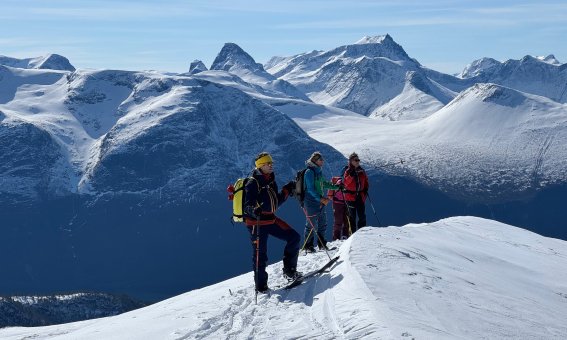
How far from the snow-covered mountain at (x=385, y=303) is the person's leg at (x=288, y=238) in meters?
0.83

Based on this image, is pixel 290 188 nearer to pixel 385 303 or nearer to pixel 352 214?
pixel 352 214

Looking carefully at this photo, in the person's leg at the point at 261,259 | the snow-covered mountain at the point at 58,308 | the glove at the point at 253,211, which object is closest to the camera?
the glove at the point at 253,211

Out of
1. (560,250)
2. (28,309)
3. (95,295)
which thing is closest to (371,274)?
(560,250)

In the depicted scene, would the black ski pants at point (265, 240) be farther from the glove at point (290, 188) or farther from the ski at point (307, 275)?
the glove at point (290, 188)

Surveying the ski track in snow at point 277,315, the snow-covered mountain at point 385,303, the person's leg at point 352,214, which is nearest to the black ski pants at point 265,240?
the ski track in snow at point 277,315

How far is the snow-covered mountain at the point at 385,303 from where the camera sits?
14867 mm

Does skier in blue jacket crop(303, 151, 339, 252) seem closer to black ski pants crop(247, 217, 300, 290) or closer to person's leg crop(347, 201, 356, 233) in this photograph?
person's leg crop(347, 201, 356, 233)

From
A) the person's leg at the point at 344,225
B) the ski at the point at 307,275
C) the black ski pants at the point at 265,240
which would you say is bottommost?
the person's leg at the point at 344,225

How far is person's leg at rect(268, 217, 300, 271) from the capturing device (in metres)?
19.7

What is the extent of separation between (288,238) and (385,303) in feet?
16.2

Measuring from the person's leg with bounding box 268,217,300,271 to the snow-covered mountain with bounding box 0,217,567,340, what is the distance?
0.83 meters

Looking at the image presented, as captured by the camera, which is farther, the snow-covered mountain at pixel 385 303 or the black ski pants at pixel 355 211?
the black ski pants at pixel 355 211

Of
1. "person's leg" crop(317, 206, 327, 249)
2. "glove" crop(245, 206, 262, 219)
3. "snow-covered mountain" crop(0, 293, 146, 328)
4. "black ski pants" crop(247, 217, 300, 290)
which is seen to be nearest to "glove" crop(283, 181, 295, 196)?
"black ski pants" crop(247, 217, 300, 290)

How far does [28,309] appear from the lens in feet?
546
